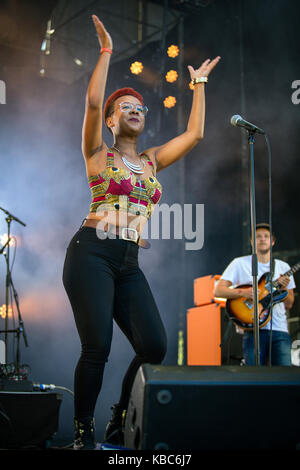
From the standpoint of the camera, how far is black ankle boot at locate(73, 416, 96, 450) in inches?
80.0

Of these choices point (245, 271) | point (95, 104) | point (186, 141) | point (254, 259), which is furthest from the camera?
point (245, 271)

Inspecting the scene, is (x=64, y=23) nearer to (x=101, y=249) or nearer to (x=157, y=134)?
(x=157, y=134)

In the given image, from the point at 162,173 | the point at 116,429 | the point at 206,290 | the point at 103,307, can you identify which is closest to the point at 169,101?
the point at 162,173

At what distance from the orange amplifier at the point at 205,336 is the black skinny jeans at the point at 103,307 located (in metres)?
3.23

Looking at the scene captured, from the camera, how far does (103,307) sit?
7.11 feet

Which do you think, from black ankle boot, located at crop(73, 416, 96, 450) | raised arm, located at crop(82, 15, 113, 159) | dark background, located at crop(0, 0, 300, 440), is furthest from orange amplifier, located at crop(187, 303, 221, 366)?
raised arm, located at crop(82, 15, 113, 159)

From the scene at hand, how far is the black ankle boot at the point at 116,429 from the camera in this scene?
87.7 inches

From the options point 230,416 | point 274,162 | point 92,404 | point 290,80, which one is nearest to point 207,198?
point 274,162

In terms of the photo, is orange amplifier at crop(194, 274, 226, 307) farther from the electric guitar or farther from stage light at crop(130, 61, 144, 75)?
stage light at crop(130, 61, 144, 75)

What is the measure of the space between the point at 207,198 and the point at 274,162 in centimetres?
113

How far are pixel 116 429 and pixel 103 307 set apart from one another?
0.59m

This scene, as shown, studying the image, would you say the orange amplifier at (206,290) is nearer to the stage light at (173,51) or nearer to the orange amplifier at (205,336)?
the orange amplifier at (205,336)

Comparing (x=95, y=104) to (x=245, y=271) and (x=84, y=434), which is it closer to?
(x=84, y=434)

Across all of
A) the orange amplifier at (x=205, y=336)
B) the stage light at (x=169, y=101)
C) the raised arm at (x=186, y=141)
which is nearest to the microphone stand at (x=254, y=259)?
the raised arm at (x=186, y=141)
